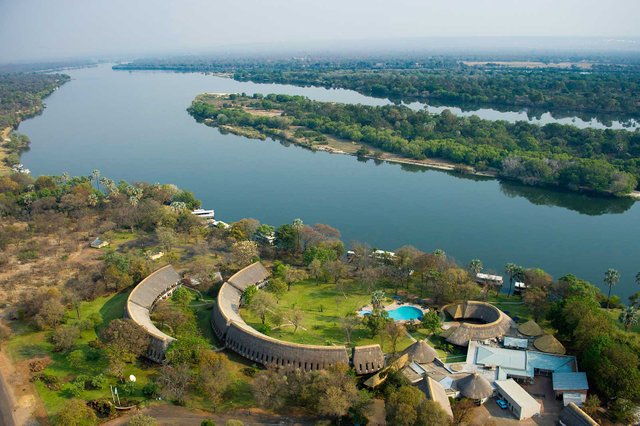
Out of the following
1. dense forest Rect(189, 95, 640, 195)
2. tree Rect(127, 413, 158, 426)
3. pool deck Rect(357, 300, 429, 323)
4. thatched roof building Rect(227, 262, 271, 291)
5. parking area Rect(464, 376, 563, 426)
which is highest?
dense forest Rect(189, 95, 640, 195)

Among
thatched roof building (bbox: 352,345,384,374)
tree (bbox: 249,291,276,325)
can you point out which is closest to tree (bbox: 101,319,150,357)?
tree (bbox: 249,291,276,325)

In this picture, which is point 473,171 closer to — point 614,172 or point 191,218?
point 614,172

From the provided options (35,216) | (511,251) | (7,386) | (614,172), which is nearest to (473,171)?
(614,172)

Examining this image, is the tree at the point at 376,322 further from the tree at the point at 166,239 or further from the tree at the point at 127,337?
the tree at the point at 166,239

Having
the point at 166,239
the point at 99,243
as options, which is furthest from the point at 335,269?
the point at 99,243

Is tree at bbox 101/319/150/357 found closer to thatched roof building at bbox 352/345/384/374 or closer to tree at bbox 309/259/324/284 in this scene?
thatched roof building at bbox 352/345/384/374
